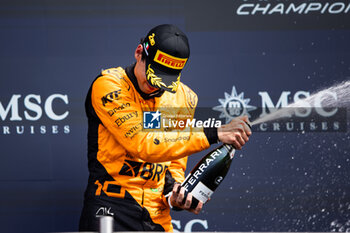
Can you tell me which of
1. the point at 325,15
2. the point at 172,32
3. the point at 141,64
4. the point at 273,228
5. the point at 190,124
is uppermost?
the point at 325,15

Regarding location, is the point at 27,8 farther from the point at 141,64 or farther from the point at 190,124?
the point at 190,124

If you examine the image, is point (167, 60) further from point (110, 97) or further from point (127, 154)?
point (127, 154)

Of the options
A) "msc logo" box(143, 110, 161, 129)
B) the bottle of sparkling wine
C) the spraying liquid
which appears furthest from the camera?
the spraying liquid

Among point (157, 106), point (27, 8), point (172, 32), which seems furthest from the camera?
point (27, 8)

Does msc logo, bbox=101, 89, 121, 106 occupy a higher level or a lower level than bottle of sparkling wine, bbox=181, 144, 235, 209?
higher

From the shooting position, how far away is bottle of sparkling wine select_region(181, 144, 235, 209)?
2295mm

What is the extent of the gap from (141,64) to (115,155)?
447mm

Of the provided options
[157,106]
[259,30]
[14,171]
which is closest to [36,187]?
[14,171]

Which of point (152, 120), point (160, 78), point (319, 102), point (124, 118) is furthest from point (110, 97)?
point (319, 102)

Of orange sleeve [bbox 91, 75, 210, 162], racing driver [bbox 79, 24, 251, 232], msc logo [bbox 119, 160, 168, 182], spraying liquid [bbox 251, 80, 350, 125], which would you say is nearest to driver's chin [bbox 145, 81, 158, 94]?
racing driver [bbox 79, 24, 251, 232]

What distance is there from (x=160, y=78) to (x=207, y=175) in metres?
0.52

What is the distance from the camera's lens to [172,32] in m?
2.24

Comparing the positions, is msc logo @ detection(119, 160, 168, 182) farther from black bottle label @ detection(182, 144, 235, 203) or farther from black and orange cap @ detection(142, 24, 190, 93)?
black and orange cap @ detection(142, 24, 190, 93)

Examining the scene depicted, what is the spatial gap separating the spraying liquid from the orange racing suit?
2.53ft
